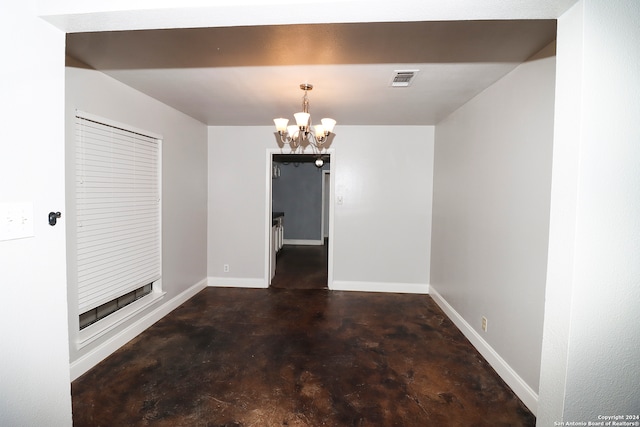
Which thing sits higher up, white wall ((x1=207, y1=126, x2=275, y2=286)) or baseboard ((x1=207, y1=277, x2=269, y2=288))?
white wall ((x1=207, y1=126, x2=275, y2=286))

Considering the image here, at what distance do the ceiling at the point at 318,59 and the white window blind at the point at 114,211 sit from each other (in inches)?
21.7

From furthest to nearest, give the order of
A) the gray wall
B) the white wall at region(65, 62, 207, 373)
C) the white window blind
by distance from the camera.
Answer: the gray wall
the white window blind
the white wall at region(65, 62, 207, 373)

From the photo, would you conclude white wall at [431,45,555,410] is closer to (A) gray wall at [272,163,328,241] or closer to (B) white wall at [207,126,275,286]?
(B) white wall at [207,126,275,286]

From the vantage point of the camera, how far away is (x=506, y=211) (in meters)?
2.24

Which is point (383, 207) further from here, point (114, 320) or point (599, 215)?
point (114, 320)

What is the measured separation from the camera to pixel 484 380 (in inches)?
86.2

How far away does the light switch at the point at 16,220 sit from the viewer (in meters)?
1.01

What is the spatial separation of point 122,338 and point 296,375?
1694 mm

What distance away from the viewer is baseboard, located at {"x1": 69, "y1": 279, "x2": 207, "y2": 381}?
7.09ft

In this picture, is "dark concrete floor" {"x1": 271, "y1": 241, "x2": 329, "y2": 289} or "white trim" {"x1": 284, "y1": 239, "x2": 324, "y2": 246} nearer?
"dark concrete floor" {"x1": 271, "y1": 241, "x2": 329, "y2": 289}

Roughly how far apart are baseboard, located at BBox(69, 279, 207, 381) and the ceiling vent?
130 inches

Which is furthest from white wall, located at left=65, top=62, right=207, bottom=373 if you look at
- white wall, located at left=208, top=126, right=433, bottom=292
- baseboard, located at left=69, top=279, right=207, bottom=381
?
white wall, located at left=208, top=126, right=433, bottom=292

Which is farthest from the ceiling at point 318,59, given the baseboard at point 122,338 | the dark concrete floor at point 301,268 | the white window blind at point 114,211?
the dark concrete floor at point 301,268

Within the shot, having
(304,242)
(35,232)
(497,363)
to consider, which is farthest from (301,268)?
(35,232)
